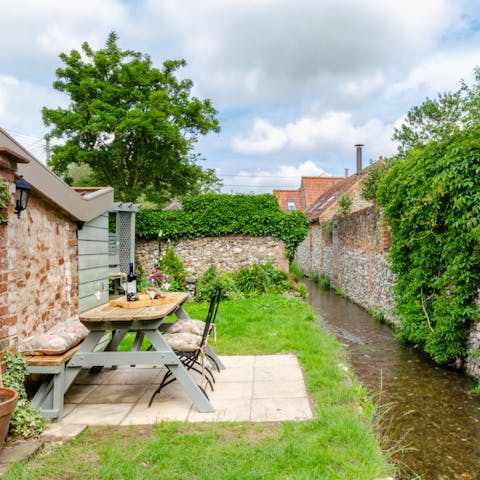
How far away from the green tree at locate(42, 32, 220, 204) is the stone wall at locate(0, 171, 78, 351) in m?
10.7

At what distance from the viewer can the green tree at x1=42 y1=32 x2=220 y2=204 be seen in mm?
15211

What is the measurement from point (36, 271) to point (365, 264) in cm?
925

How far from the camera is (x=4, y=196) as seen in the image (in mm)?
3189

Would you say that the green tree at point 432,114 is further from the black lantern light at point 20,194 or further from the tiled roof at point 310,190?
the tiled roof at point 310,190

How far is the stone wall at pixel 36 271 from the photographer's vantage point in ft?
11.0

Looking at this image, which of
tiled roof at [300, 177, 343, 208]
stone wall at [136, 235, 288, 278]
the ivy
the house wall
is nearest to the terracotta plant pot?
the house wall

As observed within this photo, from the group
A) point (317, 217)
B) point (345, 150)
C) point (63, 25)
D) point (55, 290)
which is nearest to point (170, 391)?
point (55, 290)

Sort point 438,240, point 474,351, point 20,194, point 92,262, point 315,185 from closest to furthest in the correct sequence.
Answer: point 20,194 < point 474,351 < point 92,262 < point 438,240 < point 315,185

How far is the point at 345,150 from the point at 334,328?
57.4 ft

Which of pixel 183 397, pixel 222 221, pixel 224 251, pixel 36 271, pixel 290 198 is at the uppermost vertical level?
pixel 290 198

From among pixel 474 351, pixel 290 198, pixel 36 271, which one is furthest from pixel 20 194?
pixel 290 198

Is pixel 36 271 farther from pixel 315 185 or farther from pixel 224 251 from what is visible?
pixel 315 185

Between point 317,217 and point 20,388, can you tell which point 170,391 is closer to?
point 20,388

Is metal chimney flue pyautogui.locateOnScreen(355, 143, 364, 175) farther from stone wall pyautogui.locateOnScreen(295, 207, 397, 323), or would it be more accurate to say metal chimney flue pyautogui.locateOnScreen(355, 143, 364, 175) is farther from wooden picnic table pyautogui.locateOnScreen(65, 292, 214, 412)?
wooden picnic table pyautogui.locateOnScreen(65, 292, 214, 412)
